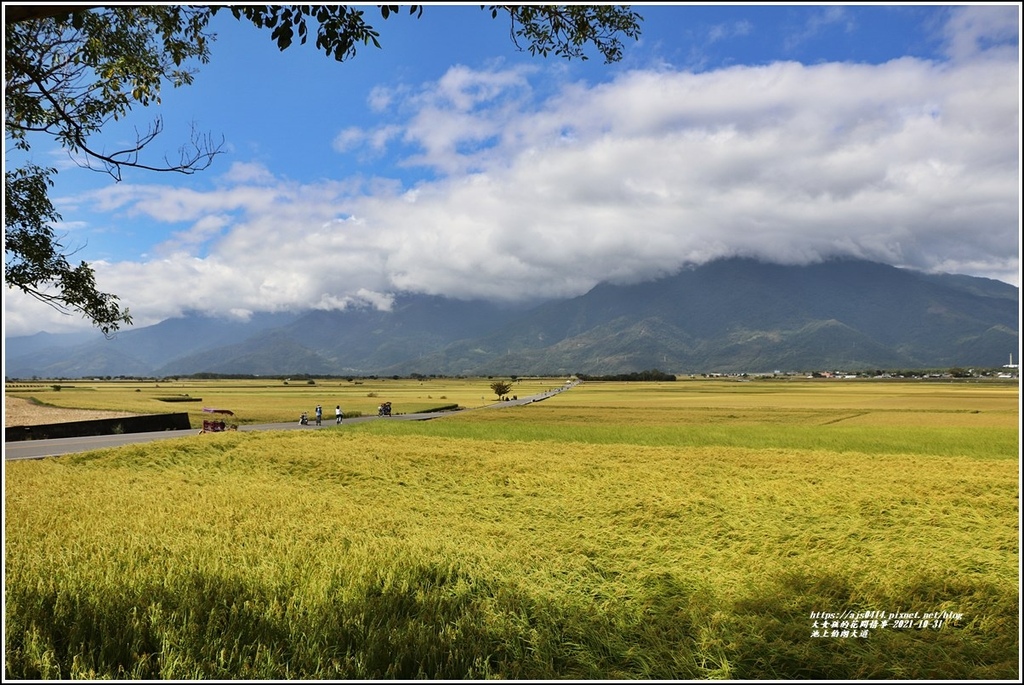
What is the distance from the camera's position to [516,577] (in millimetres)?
6594

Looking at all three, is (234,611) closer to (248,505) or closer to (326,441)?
(248,505)

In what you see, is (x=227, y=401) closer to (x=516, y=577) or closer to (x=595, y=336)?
(x=595, y=336)

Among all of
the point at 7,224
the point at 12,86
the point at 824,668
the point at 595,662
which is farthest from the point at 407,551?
the point at 12,86

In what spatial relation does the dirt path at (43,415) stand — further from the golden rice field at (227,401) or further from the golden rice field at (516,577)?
the golden rice field at (516,577)

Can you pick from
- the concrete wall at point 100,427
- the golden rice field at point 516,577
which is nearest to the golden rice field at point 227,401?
the concrete wall at point 100,427

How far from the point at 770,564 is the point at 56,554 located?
9126 mm

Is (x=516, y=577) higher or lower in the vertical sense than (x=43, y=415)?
higher

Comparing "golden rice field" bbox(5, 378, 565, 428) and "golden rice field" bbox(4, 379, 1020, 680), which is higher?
"golden rice field" bbox(4, 379, 1020, 680)

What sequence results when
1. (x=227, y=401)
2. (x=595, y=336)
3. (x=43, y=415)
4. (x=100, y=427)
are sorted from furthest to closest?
1. (x=595, y=336)
2. (x=227, y=401)
3. (x=43, y=415)
4. (x=100, y=427)

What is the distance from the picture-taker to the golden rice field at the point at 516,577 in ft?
15.9

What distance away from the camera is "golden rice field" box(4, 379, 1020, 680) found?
15.9 ft

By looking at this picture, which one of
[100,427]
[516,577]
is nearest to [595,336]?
[100,427]

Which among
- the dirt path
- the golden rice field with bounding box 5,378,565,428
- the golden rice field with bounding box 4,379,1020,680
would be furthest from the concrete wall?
the golden rice field with bounding box 4,379,1020,680

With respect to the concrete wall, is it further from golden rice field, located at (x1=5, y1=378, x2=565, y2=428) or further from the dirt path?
golden rice field, located at (x1=5, y1=378, x2=565, y2=428)
